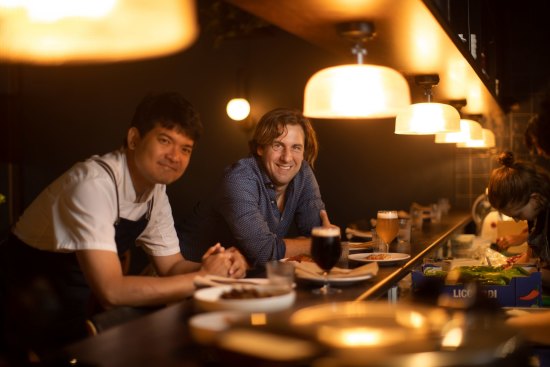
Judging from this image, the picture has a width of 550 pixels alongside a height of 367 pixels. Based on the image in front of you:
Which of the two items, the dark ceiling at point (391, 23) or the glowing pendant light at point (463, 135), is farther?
the glowing pendant light at point (463, 135)

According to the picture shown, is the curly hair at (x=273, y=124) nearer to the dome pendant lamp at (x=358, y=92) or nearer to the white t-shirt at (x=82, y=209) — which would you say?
the white t-shirt at (x=82, y=209)

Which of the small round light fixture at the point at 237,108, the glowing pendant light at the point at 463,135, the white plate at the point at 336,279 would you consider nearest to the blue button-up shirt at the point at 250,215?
the white plate at the point at 336,279

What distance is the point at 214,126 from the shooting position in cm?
715

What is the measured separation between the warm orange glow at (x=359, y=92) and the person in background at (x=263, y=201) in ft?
3.10

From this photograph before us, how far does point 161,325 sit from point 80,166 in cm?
97

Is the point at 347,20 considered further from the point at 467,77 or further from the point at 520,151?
the point at 520,151

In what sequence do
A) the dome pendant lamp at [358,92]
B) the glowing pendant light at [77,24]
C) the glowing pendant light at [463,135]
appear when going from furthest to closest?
the glowing pendant light at [463,135] → the dome pendant lamp at [358,92] → the glowing pendant light at [77,24]

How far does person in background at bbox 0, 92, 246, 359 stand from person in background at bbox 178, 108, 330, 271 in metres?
0.41

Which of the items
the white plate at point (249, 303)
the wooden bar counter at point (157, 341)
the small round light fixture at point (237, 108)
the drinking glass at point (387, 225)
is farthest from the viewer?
the small round light fixture at point (237, 108)

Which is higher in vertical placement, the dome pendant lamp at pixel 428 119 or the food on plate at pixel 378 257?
the dome pendant lamp at pixel 428 119

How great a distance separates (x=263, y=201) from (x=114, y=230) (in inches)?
41.8

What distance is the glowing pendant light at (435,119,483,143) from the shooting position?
4168 mm

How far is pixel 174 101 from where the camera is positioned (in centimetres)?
241

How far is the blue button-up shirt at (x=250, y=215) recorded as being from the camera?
9.68 ft
